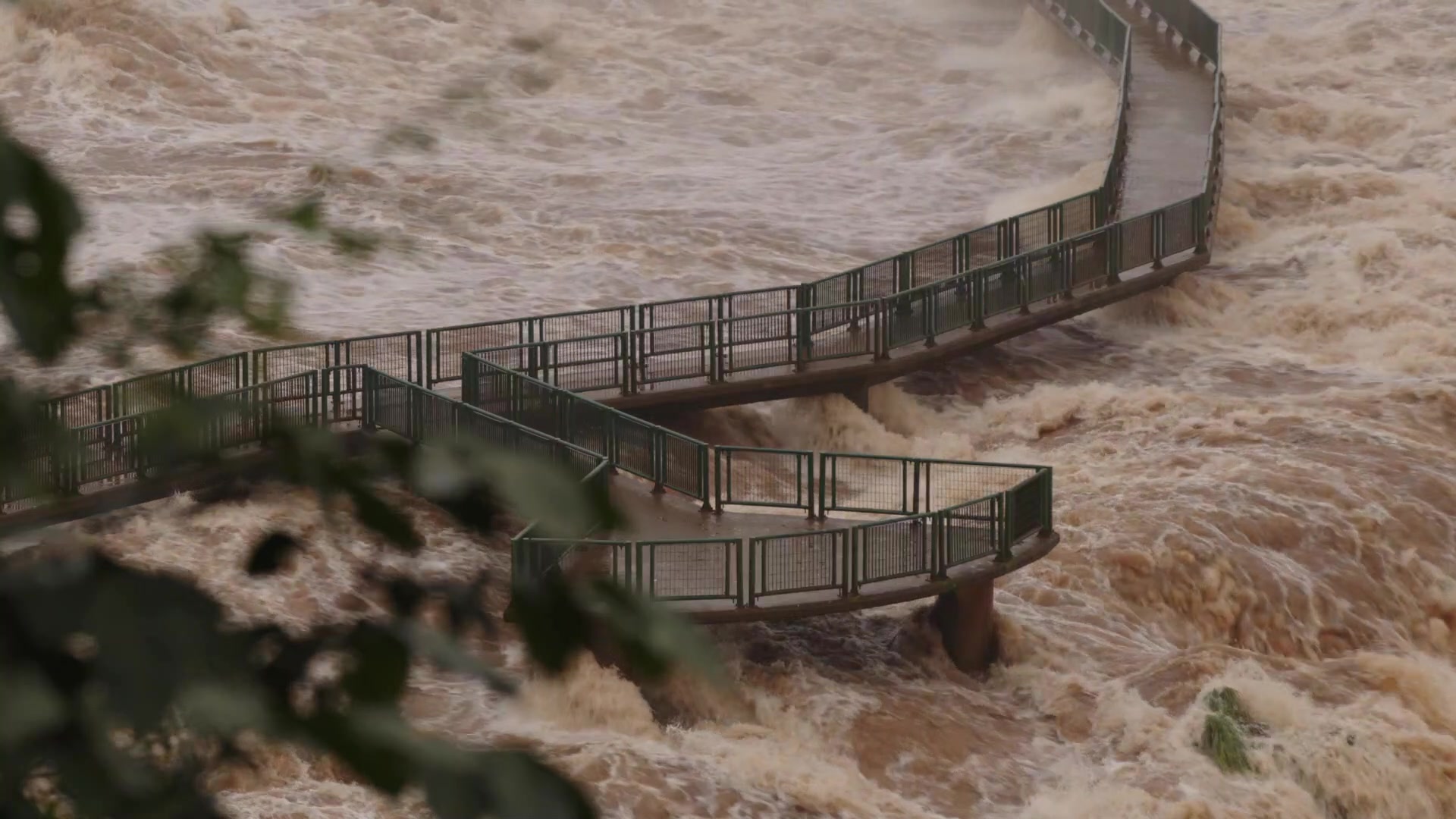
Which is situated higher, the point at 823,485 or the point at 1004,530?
the point at 823,485

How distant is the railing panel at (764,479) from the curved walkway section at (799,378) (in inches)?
1.3

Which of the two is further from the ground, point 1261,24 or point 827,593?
point 1261,24

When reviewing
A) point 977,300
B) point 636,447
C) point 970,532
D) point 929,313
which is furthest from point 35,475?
point 977,300

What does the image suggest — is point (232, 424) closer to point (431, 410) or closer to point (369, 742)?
point (369, 742)

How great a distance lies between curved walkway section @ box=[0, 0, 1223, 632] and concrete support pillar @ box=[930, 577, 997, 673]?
5.2 inches

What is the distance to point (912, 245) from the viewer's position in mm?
30844

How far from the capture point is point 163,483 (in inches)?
77.1

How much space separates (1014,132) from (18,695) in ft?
120

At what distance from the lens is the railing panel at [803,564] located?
54.2 feet

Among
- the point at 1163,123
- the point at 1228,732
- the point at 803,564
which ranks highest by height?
the point at 1163,123

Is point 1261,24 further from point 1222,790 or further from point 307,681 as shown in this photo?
point 307,681

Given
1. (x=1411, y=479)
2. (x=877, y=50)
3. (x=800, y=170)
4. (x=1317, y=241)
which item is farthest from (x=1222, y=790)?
(x=877, y=50)

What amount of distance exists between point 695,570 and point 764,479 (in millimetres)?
2440

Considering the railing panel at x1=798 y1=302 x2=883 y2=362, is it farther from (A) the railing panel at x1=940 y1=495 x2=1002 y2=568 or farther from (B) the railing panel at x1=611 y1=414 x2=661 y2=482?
(A) the railing panel at x1=940 y1=495 x2=1002 y2=568
